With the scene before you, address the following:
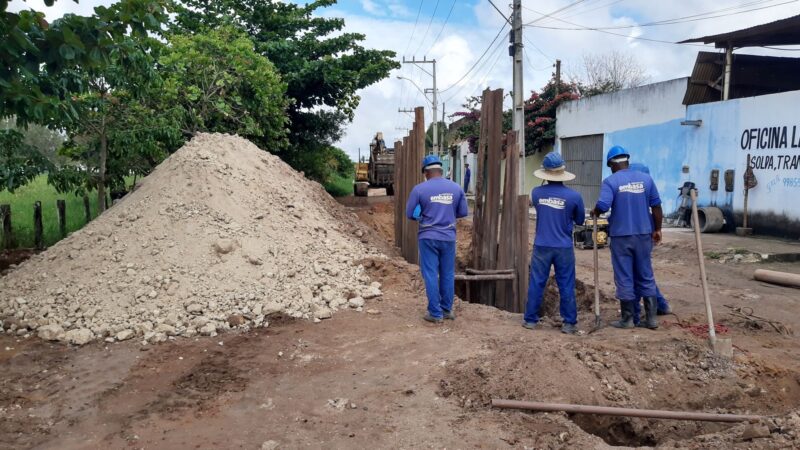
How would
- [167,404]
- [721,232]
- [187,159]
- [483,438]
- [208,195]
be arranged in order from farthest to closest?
[721,232] < [187,159] < [208,195] < [167,404] < [483,438]

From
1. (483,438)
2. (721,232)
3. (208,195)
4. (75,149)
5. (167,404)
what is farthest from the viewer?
(721,232)

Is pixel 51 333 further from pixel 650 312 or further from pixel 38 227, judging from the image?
pixel 650 312

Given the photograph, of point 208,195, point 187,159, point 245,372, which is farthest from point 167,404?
point 187,159

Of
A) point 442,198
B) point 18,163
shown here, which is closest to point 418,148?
point 442,198

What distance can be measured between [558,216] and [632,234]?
711 millimetres

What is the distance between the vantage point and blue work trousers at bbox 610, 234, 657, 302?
577 centimetres

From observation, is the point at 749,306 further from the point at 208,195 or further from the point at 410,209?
the point at 208,195

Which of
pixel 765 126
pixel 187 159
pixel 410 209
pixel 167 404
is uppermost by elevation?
pixel 765 126

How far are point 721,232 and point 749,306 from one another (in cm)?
703

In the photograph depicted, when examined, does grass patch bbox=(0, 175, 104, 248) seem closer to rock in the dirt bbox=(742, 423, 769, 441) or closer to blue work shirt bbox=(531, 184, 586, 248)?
blue work shirt bbox=(531, 184, 586, 248)

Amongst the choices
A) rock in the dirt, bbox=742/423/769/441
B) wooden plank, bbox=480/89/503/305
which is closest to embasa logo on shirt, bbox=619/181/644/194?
wooden plank, bbox=480/89/503/305

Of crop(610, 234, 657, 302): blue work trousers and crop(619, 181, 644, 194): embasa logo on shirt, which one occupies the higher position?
crop(619, 181, 644, 194): embasa logo on shirt

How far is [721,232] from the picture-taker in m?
13.4

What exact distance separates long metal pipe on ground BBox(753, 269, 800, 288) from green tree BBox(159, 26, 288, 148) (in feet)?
30.1
